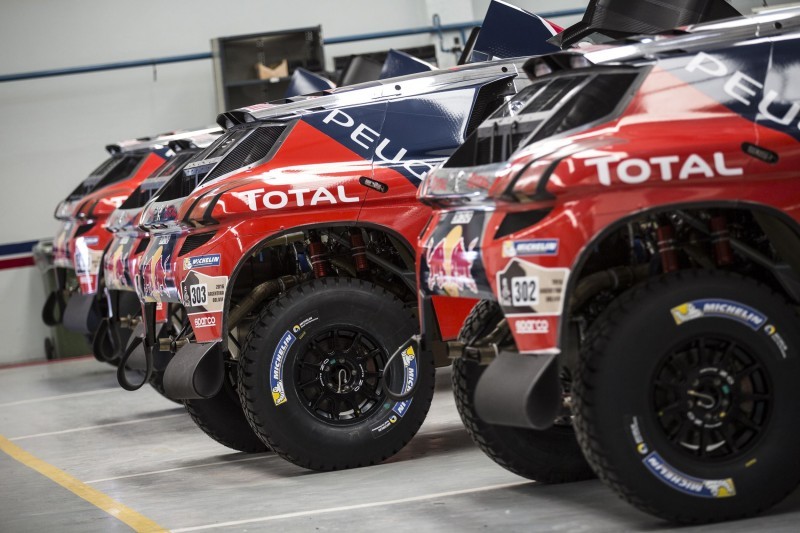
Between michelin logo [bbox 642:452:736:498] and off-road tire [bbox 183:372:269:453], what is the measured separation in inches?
138

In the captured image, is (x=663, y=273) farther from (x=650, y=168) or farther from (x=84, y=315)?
(x=84, y=315)

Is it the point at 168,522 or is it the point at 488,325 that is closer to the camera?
the point at 488,325

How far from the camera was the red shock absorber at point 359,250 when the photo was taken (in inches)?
295

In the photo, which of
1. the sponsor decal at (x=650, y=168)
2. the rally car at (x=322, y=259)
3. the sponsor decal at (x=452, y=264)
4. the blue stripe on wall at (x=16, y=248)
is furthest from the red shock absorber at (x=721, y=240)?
the blue stripe on wall at (x=16, y=248)

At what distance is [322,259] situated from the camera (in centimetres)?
A: 743

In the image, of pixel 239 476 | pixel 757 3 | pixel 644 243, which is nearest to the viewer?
pixel 644 243

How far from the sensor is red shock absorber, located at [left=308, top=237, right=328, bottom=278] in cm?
743

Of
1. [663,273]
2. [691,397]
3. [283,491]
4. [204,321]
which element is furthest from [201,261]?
[691,397]

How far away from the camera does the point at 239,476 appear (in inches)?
298

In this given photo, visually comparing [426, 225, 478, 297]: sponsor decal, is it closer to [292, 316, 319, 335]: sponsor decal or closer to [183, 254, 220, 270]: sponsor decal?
[292, 316, 319, 335]: sponsor decal

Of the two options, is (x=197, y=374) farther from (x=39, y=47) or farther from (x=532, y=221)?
(x=39, y=47)

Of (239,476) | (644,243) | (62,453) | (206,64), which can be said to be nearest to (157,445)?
(62,453)

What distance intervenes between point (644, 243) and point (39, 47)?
46.3ft

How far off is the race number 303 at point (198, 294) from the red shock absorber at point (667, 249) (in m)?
2.78
